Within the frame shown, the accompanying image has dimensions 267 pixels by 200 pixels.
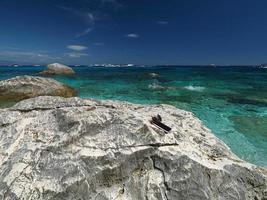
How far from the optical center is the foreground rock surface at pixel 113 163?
3787 millimetres

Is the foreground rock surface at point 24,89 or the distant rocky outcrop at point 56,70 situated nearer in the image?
the foreground rock surface at point 24,89

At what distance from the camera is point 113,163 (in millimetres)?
4105

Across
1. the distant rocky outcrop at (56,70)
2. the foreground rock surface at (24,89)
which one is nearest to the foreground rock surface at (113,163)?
the foreground rock surface at (24,89)

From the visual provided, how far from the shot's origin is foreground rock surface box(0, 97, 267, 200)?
3787 mm

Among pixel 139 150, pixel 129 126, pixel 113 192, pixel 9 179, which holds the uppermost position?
pixel 129 126

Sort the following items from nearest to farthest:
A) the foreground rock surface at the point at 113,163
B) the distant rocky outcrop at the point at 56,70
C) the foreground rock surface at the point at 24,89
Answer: the foreground rock surface at the point at 113,163 < the foreground rock surface at the point at 24,89 < the distant rocky outcrop at the point at 56,70

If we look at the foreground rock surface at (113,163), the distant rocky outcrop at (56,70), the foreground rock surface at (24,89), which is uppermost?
the foreground rock surface at (113,163)

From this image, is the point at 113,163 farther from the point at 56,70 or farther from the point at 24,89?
the point at 56,70

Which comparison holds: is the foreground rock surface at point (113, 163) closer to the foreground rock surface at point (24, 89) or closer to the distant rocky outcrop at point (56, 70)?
the foreground rock surface at point (24, 89)

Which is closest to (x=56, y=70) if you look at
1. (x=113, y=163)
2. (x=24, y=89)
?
(x=24, y=89)

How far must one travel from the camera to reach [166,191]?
12.6ft

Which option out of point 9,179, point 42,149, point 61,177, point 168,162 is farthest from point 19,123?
point 168,162

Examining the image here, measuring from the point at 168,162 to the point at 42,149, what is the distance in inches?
96.1

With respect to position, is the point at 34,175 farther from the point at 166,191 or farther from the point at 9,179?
the point at 166,191
